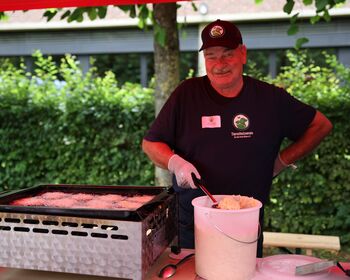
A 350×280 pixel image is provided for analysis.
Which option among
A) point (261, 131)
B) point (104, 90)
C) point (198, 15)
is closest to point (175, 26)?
point (104, 90)

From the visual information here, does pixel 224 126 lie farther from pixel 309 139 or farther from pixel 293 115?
pixel 309 139

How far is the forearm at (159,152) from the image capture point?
2.07 m

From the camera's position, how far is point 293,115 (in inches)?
89.4

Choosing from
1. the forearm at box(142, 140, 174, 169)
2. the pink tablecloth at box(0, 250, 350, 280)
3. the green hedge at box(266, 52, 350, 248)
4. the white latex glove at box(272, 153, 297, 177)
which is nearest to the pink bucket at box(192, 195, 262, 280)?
the pink tablecloth at box(0, 250, 350, 280)

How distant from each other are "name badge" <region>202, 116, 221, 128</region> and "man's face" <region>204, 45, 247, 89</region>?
0.54ft

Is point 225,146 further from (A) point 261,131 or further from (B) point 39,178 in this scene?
(B) point 39,178

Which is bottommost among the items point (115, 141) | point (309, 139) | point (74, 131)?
point (115, 141)

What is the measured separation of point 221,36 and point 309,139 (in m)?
0.77

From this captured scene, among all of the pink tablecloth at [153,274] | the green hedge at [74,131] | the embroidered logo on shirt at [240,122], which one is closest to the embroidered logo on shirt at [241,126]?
the embroidered logo on shirt at [240,122]

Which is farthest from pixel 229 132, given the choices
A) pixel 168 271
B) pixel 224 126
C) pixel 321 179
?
pixel 321 179

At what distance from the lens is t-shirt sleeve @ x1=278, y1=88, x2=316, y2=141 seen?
7.40 ft

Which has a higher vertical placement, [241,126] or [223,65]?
[223,65]

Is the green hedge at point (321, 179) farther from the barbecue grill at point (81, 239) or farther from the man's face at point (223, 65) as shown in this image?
the barbecue grill at point (81, 239)

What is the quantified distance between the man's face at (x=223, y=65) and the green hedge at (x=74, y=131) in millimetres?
2640
